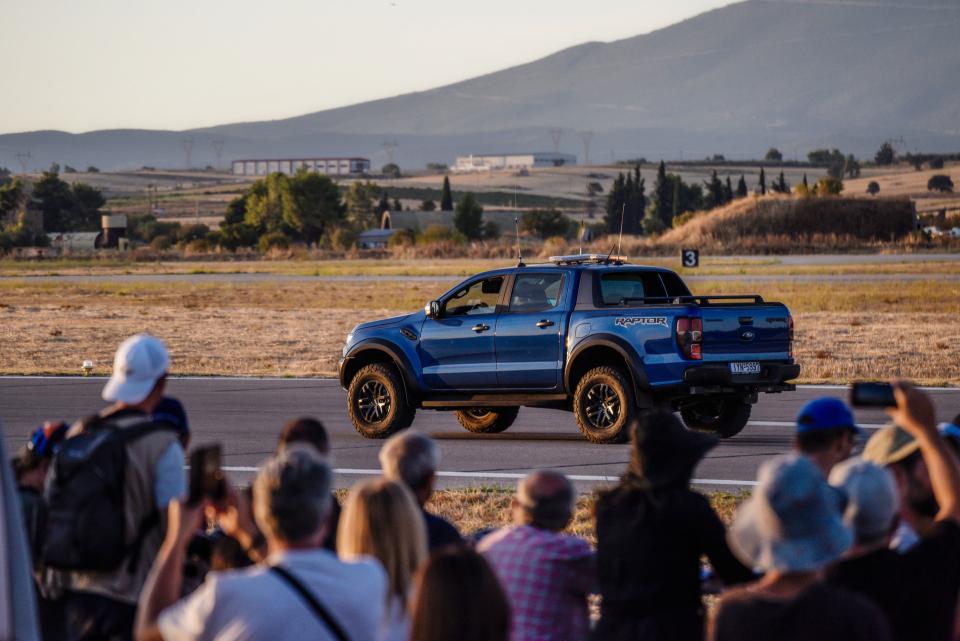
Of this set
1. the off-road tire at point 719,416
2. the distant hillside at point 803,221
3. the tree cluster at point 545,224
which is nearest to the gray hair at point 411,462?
the off-road tire at point 719,416

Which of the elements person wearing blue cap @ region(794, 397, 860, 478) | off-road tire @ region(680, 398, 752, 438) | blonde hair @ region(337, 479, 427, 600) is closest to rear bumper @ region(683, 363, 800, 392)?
off-road tire @ region(680, 398, 752, 438)

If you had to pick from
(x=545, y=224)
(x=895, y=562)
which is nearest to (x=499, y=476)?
(x=895, y=562)

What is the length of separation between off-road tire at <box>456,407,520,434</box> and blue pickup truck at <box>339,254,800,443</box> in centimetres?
26

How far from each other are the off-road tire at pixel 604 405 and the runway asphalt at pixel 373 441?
18cm

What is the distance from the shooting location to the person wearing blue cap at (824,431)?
19.9 feet

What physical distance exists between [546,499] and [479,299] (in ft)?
36.5

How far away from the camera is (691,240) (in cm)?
9981

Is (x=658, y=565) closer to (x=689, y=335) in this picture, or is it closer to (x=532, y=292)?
(x=689, y=335)

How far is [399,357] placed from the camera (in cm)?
1684

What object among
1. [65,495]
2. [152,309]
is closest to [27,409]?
[65,495]

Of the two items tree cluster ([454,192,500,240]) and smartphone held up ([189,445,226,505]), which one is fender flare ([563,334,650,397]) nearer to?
smartphone held up ([189,445,226,505])

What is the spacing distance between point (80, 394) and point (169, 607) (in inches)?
697

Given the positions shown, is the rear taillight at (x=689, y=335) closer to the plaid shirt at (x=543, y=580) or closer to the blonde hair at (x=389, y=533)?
the plaid shirt at (x=543, y=580)

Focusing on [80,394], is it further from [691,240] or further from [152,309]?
[691,240]
